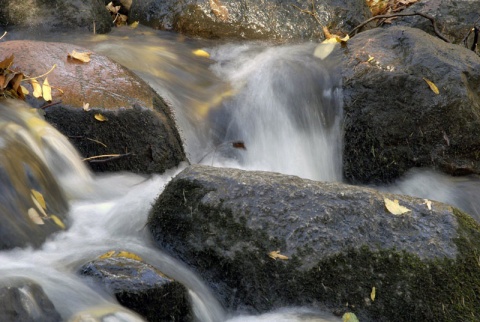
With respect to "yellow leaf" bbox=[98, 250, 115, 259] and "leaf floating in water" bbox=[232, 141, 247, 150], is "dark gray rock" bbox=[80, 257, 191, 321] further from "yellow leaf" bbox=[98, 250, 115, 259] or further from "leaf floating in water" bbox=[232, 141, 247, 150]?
"leaf floating in water" bbox=[232, 141, 247, 150]

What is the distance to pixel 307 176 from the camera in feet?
19.5

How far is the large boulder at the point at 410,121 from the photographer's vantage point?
5859 mm

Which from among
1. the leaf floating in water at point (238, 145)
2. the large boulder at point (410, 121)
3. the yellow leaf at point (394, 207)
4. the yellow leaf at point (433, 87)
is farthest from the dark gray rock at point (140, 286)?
the yellow leaf at point (433, 87)

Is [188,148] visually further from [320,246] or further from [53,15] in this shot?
[53,15]

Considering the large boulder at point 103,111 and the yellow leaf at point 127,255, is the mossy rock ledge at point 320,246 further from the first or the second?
the large boulder at point 103,111

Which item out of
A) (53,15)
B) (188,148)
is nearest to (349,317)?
(188,148)

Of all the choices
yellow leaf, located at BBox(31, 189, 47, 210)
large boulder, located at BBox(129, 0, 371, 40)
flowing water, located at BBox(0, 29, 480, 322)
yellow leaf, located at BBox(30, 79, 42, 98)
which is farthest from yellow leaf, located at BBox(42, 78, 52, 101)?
large boulder, located at BBox(129, 0, 371, 40)

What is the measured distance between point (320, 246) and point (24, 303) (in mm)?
1549

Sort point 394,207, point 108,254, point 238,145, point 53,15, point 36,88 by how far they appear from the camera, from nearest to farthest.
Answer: point 108,254 < point 394,207 < point 36,88 < point 238,145 < point 53,15

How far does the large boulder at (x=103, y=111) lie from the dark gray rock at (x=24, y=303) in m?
2.10

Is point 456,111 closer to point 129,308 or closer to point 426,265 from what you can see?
point 426,265

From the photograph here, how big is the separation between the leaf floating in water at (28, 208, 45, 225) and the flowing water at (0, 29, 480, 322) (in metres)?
0.04

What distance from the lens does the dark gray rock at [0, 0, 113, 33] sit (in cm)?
734

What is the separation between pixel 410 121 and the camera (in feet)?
19.3
